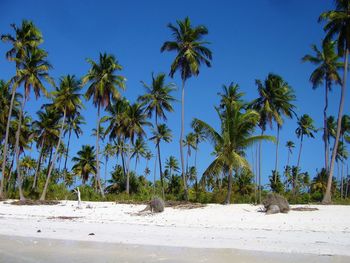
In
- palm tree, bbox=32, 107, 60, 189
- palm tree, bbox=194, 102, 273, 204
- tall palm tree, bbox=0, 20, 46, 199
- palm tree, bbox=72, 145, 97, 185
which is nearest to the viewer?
palm tree, bbox=194, 102, 273, 204

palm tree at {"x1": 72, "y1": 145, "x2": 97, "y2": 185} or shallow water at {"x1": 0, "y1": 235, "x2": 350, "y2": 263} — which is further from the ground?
palm tree at {"x1": 72, "y1": 145, "x2": 97, "y2": 185}

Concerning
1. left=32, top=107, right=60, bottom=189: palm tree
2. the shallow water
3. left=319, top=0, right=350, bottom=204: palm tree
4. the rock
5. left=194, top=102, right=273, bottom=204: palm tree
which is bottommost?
the shallow water

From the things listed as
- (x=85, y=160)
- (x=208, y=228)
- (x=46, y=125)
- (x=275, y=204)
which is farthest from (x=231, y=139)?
(x=85, y=160)

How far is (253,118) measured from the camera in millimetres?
23484

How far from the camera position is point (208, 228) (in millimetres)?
15391

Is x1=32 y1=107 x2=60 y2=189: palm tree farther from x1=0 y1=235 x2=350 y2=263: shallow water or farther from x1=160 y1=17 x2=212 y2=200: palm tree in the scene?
x1=0 y1=235 x2=350 y2=263: shallow water

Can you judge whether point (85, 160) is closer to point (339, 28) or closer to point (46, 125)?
point (46, 125)

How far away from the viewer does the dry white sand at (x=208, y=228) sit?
1148 centimetres

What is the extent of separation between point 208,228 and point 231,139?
337 inches

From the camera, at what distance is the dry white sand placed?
11.5 meters

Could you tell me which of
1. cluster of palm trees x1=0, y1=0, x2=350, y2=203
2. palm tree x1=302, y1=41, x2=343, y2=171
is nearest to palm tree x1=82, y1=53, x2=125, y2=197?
cluster of palm trees x1=0, y1=0, x2=350, y2=203

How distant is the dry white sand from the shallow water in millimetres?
738

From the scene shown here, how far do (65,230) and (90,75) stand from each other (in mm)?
23329

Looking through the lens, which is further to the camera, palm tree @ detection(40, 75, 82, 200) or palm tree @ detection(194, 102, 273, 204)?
palm tree @ detection(40, 75, 82, 200)
